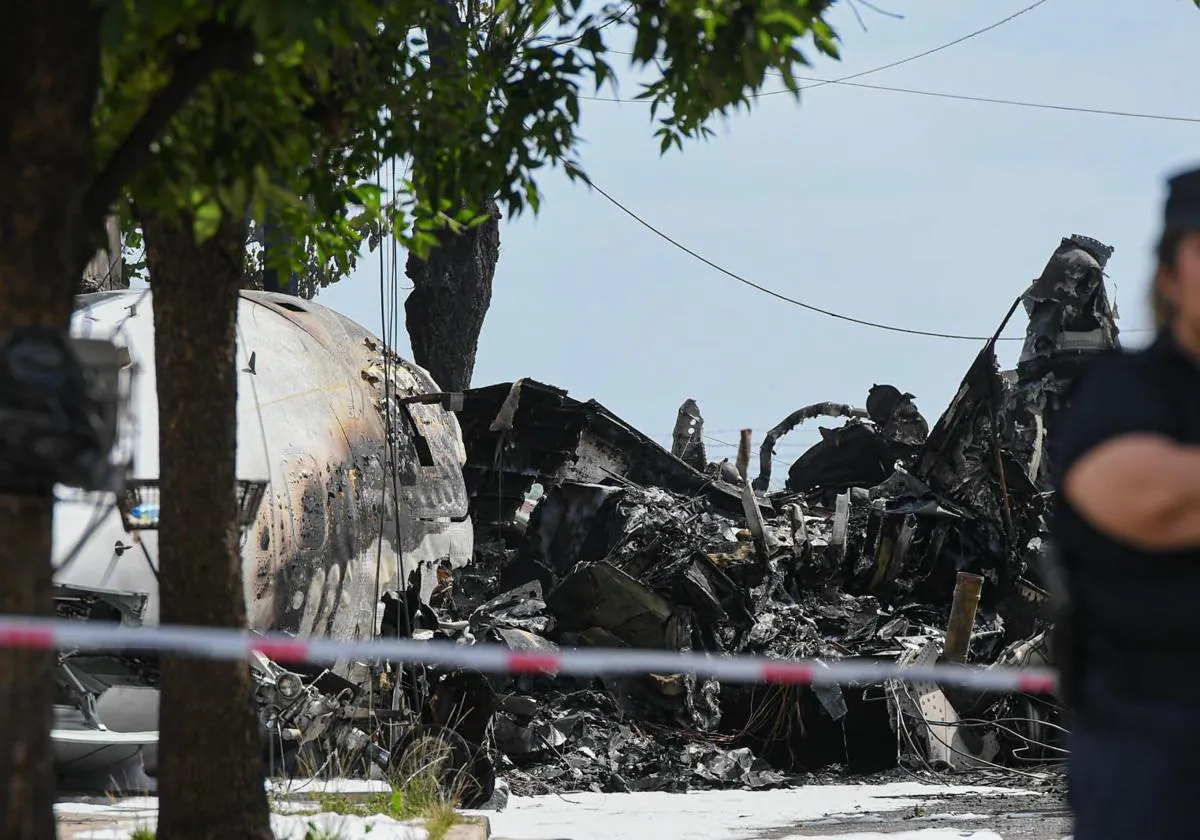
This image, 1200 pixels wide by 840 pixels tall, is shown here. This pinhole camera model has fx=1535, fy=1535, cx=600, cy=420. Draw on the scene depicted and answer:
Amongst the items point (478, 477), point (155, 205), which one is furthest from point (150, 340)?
point (478, 477)

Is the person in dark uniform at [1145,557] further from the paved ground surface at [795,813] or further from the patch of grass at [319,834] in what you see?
the paved ground surface at [795,813]

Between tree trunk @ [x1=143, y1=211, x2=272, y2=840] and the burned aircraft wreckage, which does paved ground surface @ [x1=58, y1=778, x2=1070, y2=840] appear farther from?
tree trunk @ [x1=143, y1=211, x2=272, y2=840]

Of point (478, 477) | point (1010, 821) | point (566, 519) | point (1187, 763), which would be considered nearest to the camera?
point (1187, 763)

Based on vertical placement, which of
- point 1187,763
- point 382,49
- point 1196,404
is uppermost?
point 382,49

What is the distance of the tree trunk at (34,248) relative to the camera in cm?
397

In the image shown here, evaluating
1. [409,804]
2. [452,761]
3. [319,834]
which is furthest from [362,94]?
[452,761]

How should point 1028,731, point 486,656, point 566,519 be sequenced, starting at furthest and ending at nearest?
point 566,519, point 1028,731, point 486,656

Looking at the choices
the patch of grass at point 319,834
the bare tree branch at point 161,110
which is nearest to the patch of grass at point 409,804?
the patch of grass at point 319,834

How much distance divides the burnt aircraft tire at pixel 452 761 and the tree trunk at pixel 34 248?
622 centimetres

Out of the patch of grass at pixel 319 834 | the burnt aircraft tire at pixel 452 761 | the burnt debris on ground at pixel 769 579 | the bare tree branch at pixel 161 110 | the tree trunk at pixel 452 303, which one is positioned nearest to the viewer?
the bare tree branch at pixel 161 110

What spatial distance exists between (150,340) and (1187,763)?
9.99m

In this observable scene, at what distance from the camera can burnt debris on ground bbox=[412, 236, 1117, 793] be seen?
48.6 feet

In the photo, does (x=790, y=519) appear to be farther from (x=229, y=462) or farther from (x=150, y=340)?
(x=229, y=462)

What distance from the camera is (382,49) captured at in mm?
6191
